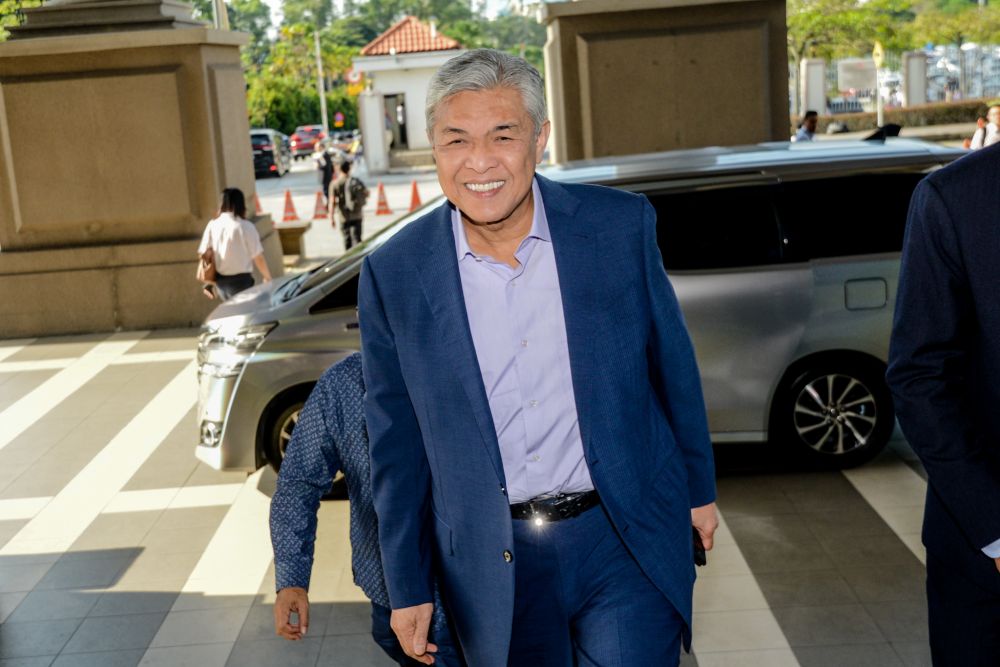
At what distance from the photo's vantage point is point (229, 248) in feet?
36.2

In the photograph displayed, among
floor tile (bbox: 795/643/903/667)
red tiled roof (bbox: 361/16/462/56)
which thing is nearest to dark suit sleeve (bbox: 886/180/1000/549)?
floor tile (bbox: 795/643/903/667)

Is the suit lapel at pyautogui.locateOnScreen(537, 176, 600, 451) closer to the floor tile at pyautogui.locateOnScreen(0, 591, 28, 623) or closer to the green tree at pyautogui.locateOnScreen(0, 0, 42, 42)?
the floor tile at pyautogui.locateOnScreen(0, 591, 28, 623)

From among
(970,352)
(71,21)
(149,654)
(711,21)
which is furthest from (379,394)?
(71,21)

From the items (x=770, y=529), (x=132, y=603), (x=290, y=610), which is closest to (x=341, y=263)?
(x=132, y=603)

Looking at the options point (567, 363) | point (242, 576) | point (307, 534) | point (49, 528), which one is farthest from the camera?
point (49, 528)

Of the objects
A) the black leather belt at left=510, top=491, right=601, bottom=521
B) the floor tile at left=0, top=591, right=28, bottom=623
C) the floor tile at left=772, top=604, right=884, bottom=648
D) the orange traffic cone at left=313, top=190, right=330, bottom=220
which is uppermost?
the black leather belt at left=510, top=491, right=601, bottom=521

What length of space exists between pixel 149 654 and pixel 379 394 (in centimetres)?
315

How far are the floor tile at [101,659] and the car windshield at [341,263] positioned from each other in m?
2.58

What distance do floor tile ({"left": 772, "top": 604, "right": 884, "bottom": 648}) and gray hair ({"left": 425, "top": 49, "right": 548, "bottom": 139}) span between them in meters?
3.09

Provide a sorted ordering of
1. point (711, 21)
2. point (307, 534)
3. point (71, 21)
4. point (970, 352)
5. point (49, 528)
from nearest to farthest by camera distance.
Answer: point (970, 352), point (307, 534), point (49, 528), point (711, 21), point (71, 21)

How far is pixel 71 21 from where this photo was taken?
15102 mm

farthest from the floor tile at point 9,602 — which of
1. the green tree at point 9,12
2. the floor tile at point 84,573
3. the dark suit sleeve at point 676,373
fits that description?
the green tree at point 9,12

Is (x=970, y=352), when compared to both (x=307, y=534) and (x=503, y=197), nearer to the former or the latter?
(x=503, y=197)

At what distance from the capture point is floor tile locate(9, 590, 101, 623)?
6.23 m
